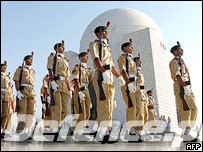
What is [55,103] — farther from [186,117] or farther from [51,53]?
[186,117]

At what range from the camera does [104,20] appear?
2909 cm

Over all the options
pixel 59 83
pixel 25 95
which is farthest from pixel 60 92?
pixel 25 95

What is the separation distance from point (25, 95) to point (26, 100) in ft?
0.35

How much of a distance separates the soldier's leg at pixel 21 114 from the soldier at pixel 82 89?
1130 mm

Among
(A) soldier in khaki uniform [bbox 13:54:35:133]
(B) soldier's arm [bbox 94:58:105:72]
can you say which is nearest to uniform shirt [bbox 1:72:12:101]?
(A) soldier in khaki uniform [bbox 13:54:35:133]

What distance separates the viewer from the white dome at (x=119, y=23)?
2798 cm

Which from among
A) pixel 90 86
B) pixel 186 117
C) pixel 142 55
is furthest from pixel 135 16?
pixel 186 117

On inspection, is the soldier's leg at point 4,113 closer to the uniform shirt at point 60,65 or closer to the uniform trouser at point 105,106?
the uniform shirt at point 60,65

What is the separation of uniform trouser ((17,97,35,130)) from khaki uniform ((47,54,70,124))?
0.82 metres

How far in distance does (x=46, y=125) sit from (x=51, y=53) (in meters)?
1.37

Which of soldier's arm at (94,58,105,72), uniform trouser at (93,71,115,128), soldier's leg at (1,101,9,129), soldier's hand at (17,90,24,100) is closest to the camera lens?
uniform trouser at (93,71,115,128)

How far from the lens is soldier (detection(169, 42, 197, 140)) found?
423 centimetres

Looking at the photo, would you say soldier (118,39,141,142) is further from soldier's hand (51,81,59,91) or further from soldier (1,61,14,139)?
soldier (1,61,14,139)

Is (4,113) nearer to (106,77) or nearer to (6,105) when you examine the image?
(6,105)
